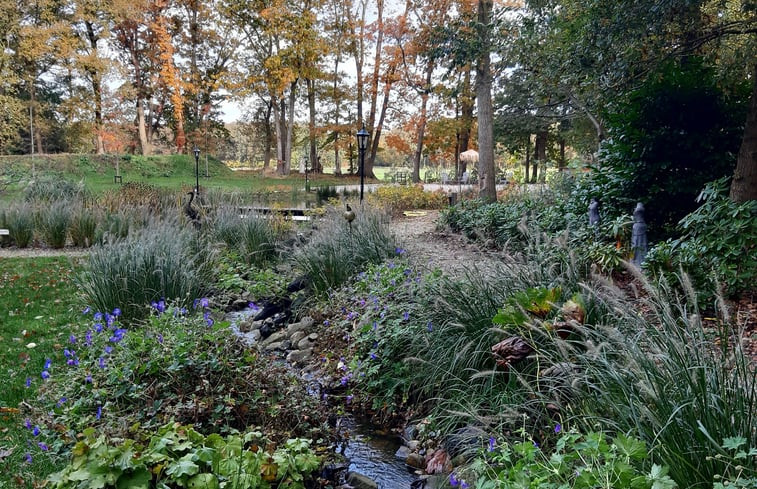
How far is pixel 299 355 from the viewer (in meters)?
4.14

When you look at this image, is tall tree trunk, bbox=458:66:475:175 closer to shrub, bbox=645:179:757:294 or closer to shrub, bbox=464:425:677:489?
shrub, bbox=645:179:757:294

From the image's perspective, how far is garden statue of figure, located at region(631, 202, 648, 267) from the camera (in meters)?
4.49

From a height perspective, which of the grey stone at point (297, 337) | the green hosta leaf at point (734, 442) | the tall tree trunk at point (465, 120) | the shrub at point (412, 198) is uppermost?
the tall tree trunk at point (465, 120)

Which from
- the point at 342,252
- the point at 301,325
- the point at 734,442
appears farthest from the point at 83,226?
the point at 734,442

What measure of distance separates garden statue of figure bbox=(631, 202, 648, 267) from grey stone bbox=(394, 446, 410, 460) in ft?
9.41

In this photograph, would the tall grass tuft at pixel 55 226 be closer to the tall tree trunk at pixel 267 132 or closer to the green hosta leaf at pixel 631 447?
the green hosta leaf at pixel 631 447

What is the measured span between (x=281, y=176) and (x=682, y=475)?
26522 mm

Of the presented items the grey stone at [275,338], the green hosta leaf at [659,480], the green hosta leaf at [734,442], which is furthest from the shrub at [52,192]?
the green hosta leaf at [734,442]

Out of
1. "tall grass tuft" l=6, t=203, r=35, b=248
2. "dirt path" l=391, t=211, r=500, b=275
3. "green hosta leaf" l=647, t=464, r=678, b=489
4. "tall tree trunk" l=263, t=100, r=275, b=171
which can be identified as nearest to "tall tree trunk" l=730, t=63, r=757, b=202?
Answer: "dirt path" l=391, t=211, r=500, b=275

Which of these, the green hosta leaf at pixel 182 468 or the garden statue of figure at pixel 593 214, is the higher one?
the garden statue of figure at pixel 593 214

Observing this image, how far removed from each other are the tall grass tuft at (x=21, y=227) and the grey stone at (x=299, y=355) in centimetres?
681

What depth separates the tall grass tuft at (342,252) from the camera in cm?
520

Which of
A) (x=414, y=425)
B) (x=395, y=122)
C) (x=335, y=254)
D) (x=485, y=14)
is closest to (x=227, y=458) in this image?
(x=414, y=425)

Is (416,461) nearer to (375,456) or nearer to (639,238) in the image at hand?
(375,456)
